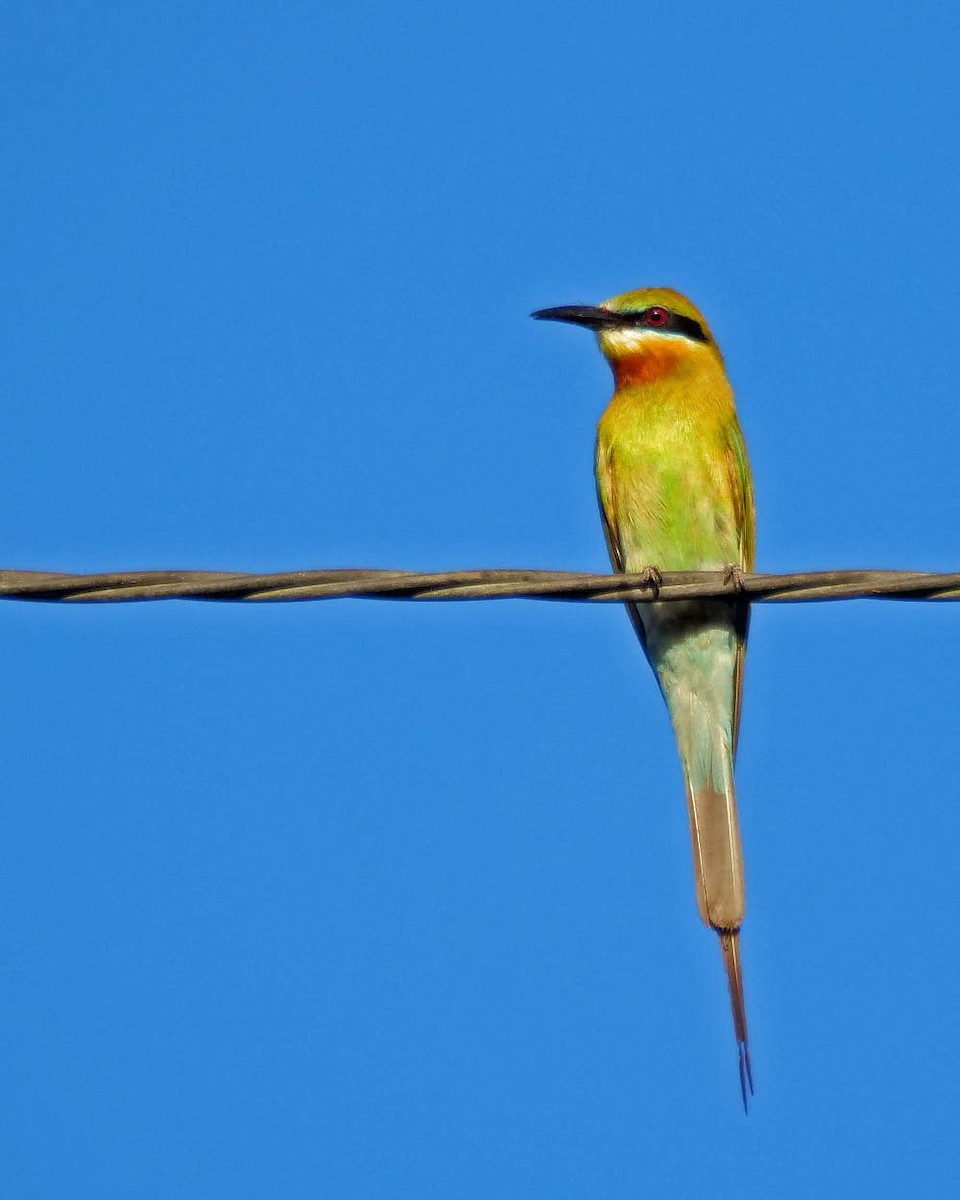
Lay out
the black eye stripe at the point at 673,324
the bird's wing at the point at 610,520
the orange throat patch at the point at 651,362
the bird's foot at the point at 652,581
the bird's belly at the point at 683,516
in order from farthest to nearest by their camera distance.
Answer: the black eye stripe at the point at 673,324 → the orange throat patch at the point at 651,362 → the bird's wing at the point at 610,520 → the bird's belly at the point at 683,516 → the bird's foot at the point at 652,581

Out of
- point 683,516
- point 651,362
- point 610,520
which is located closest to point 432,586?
point 683,516

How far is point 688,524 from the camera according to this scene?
5.66 m

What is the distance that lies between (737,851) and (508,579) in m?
2.13

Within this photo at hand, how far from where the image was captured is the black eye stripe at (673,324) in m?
6.13

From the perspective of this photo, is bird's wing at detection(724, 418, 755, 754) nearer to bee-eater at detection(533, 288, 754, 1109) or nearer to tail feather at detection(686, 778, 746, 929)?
bee-eater at detection(533, 288, 754, 1109)

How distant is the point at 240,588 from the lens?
3188 millimetres

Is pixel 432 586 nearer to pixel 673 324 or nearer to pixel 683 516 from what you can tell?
pixel 683 516

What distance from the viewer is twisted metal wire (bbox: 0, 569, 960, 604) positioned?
3184mm

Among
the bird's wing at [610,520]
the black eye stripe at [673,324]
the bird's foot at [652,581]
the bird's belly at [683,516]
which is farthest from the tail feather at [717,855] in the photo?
the black eye stripe at [673,324]

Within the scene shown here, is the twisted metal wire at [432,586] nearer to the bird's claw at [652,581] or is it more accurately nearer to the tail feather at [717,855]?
the bird's claw at [652,581]

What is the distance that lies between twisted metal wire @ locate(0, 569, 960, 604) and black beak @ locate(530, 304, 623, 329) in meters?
2.83

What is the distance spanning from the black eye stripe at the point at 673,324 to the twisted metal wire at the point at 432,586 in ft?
8.97

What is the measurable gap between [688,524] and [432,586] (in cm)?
256

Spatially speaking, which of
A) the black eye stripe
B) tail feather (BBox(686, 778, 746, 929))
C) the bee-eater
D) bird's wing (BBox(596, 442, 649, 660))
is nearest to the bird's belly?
the bee-eater
